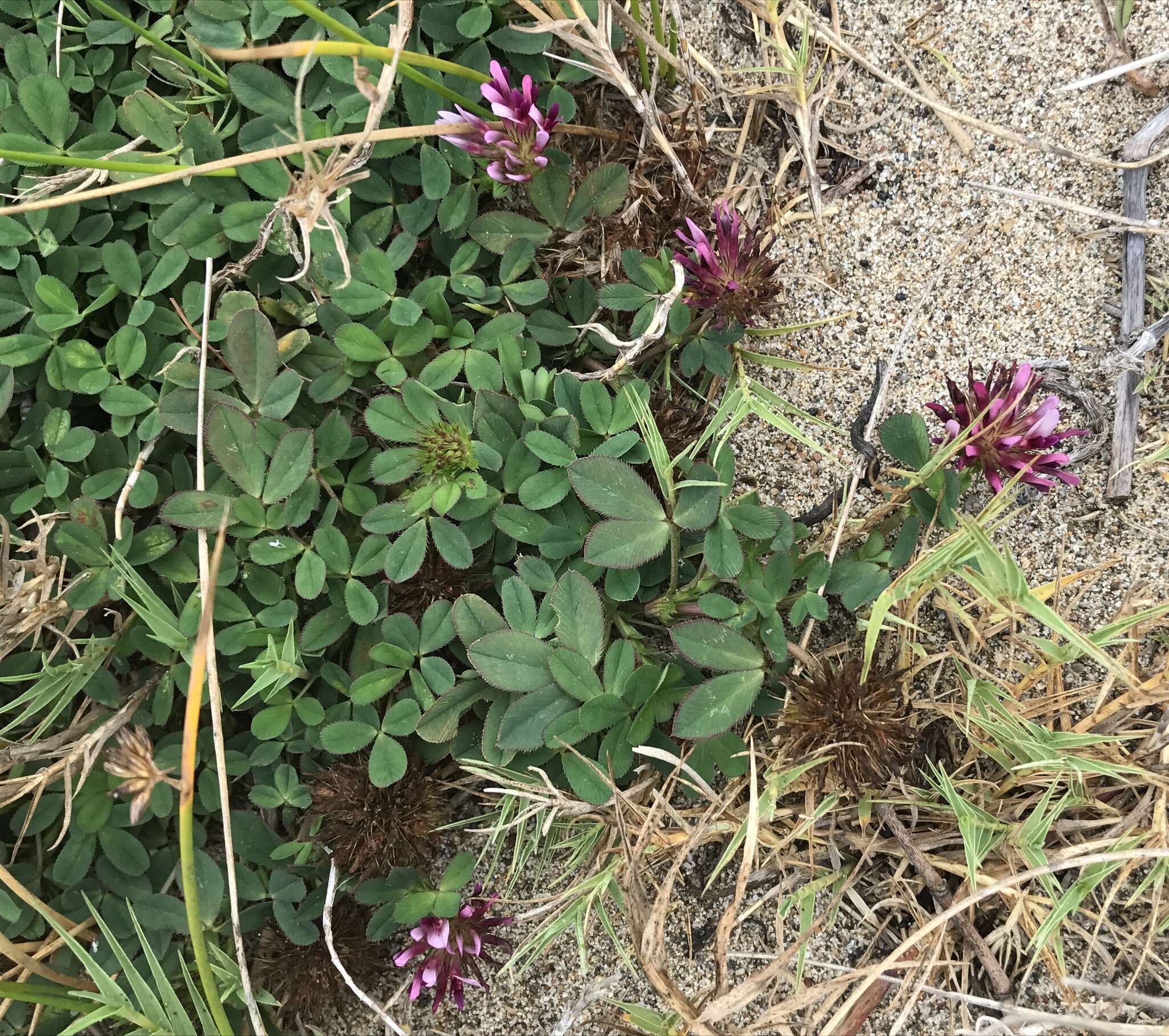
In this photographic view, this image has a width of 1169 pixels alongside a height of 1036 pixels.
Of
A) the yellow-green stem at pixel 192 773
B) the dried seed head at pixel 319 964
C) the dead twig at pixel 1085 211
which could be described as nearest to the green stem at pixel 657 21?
the dead twig at pixel 1085 211

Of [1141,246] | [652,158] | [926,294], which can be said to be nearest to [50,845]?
[652,158]

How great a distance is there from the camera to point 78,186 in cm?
188

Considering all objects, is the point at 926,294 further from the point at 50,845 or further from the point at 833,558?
the point at 50,845

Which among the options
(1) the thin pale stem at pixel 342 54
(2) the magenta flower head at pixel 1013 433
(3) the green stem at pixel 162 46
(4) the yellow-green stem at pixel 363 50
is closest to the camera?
(1) the thin pale stem at pixel 342 54

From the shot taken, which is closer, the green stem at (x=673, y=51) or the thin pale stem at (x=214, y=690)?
the thin pale stem at (x=214, y=690)

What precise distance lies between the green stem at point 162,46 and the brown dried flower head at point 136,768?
135cm

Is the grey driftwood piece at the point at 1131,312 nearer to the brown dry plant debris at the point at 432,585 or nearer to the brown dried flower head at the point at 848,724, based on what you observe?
the brown dried flower head at the point at 848,724

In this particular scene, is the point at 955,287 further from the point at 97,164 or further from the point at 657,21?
the point at 97,164

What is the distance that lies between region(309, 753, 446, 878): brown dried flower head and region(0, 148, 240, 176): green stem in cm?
125

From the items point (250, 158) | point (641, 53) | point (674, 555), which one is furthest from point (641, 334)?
point (250, 158)

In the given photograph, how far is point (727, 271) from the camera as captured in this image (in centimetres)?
180

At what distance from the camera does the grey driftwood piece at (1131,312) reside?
186cm

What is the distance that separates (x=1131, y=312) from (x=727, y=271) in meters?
0.86

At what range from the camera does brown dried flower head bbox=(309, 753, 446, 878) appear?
175 centimetres
